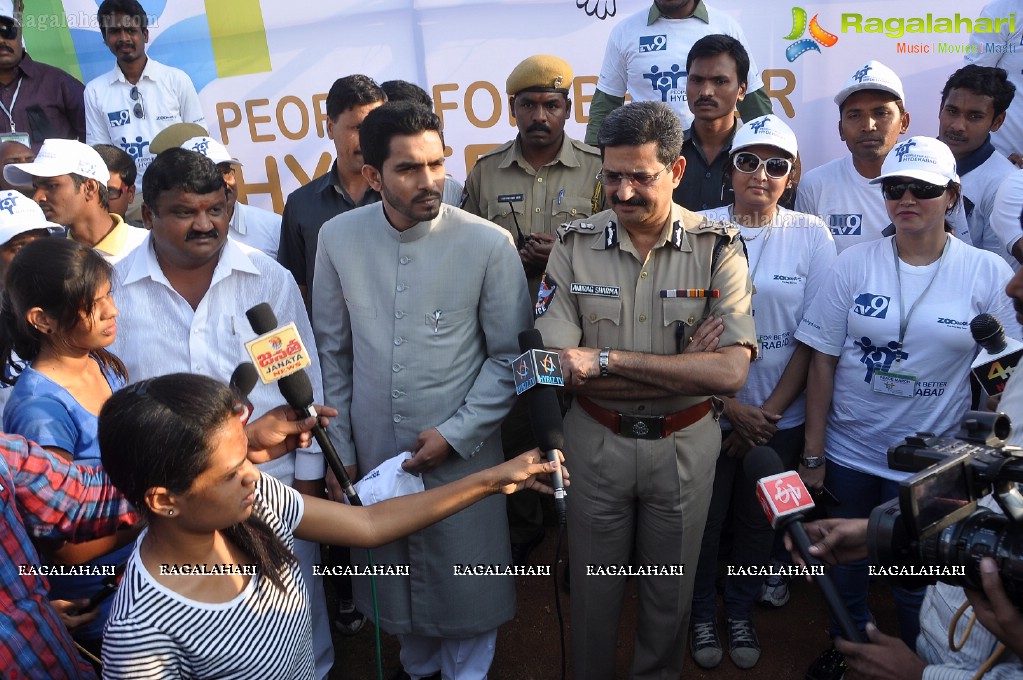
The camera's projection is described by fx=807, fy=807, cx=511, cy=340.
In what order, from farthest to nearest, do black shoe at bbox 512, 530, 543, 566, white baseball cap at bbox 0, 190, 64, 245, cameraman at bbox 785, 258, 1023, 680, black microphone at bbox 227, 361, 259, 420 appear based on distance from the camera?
black shoe at bbox 512, 530, 543, 566, white baseball cap at bbox 0, 190, 64, 245, black microphone at bbox 227, 361, 259, 420, cameraman at bbox 785, 258, 1023, 680

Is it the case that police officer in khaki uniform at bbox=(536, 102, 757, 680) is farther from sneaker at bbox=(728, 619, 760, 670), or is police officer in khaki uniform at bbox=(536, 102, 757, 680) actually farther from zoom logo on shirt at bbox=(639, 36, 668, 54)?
zoom logo on shirt at bbox=(639, 36, 668, 54)

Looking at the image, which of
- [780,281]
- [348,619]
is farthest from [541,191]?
[348,619]

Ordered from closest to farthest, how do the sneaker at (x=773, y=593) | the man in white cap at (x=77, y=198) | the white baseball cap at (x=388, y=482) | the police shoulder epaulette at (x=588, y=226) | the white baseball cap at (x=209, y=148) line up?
the white baseball cap at (x=388, y=482) → the police shoulder epaulette at (x=588, y=226) → the man in white cap at (x=77, y=198) → the sneaker at (x=773, y=593) → the white baseball cap at (x=209, y=148)

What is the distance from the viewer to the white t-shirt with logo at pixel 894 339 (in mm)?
3432

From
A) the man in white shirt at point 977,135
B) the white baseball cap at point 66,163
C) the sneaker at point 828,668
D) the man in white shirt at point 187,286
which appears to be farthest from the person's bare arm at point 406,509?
the man in white shirt at point 977,135

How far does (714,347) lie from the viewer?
10.2 ft

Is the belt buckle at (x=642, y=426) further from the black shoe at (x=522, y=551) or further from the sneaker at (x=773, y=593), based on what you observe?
the black shoe at (x=522, y=551)

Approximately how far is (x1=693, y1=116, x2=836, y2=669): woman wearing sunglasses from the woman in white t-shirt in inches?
91.7

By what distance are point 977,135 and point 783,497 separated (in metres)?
3.59

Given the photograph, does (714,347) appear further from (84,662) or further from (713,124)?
(84,662)

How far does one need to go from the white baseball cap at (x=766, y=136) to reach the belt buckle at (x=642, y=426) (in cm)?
155

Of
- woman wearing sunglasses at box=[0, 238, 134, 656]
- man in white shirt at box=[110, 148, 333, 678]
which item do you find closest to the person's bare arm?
woman wearing sunglasses at box=[0, 238, 134, 656]

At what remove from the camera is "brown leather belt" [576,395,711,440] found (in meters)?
3.23

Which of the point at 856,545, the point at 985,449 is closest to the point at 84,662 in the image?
the point at 856,545
